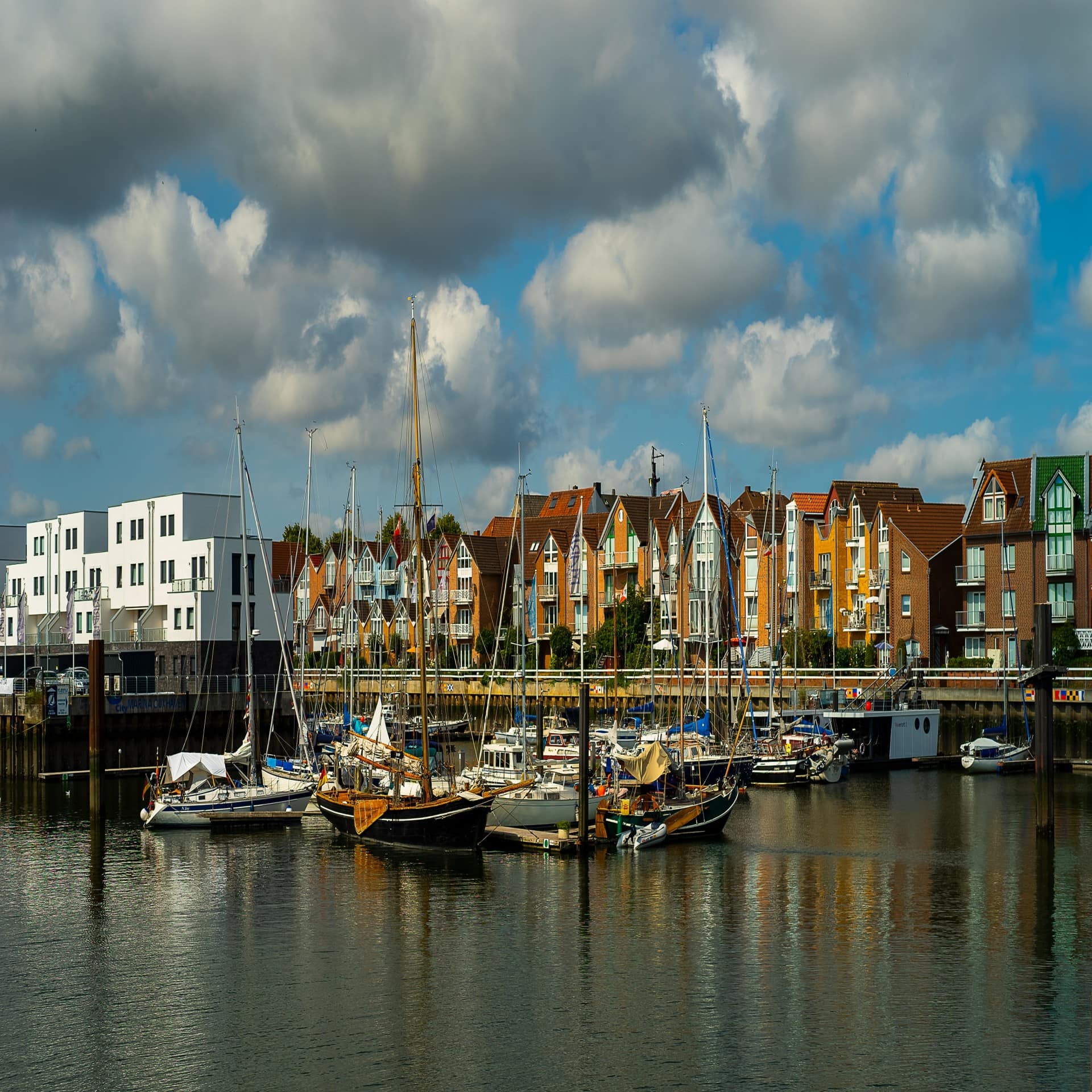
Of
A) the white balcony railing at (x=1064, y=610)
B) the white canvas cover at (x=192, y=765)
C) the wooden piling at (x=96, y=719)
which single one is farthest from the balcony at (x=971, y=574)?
the wooden piling at (x=96, y=719)

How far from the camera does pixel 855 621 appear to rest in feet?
379

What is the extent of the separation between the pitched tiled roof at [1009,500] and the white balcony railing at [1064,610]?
18.4 ft

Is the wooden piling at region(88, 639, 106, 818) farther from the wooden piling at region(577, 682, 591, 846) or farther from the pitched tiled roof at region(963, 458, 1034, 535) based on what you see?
the pitched tiled roof at region(963, 458, 1034, 535)

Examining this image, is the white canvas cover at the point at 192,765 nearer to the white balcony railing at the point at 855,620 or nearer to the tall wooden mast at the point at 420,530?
the tall wooden mast at the point at 420,530

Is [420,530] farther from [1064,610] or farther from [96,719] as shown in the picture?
[1064,610]

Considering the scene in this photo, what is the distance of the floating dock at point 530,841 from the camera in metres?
51.4

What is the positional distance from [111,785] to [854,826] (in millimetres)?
40281

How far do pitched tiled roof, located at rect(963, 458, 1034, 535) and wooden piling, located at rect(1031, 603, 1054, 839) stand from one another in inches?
2147

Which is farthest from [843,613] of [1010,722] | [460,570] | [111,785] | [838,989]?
[838,989]

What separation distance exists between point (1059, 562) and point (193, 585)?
64.3 m

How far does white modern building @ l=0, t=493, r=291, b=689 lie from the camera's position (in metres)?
112

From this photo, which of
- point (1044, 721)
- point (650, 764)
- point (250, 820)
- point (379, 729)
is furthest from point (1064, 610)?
point (250, 820)

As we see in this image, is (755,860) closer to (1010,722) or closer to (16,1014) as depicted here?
(16,1014)

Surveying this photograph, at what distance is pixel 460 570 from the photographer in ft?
465
